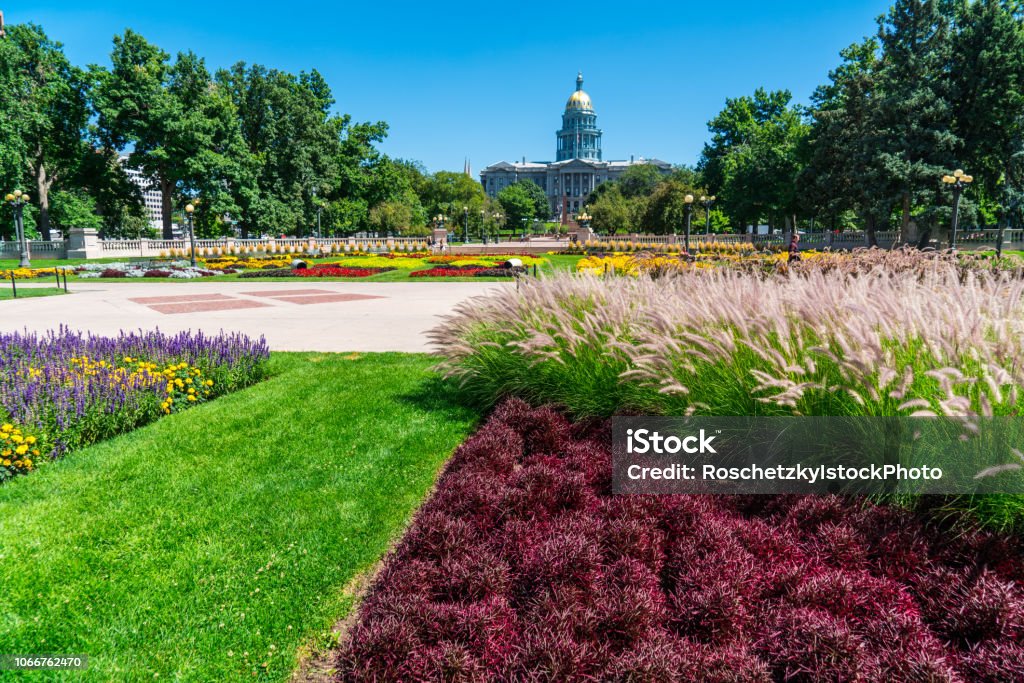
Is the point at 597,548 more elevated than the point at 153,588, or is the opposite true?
the point at 597,548

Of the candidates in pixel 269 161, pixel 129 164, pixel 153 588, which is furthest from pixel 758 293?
pixel 269 161

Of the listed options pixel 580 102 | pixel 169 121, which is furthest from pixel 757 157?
pixel 580 102

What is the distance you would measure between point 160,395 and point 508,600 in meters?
4.91

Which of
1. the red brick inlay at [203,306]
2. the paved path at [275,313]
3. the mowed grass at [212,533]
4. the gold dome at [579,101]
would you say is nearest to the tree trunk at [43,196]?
the paved path at [275,313]

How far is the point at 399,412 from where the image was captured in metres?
5.64

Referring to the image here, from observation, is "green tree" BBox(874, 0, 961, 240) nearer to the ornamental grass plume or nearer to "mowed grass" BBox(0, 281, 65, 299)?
the ornamental grass plume

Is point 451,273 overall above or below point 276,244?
below

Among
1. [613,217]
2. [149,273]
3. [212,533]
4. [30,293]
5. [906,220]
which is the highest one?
[613,217]

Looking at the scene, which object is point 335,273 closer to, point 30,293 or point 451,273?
point 451,273

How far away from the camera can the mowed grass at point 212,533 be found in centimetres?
246

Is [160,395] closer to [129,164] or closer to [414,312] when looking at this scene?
[414,312]

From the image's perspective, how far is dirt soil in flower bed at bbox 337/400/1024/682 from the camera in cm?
184

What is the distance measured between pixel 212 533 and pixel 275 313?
10.4 meters

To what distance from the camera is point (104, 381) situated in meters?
5.47
